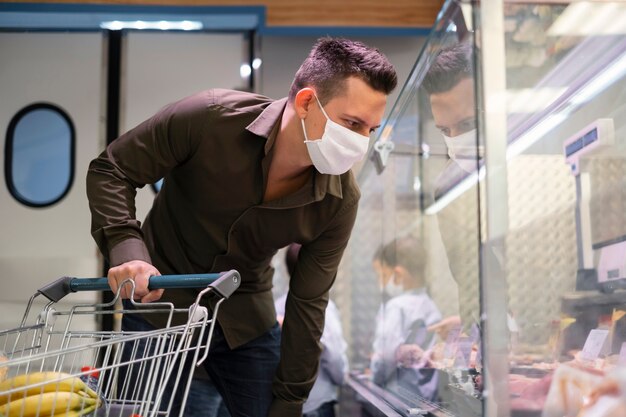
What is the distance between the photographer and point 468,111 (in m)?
1.81

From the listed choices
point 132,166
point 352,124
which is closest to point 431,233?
point 352,124

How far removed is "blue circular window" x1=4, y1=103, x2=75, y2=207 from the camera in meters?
5.59

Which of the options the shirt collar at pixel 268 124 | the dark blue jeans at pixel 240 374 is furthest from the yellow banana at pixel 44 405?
the shirt collar at pixel 268 124

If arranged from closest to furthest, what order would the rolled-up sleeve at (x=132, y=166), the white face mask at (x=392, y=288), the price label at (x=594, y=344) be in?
the price label at (x=594, y=344), the rolled-up sleeve at (x=132, y=166), the white face mask at (x=392, y=288)

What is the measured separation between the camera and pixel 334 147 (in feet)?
6.38

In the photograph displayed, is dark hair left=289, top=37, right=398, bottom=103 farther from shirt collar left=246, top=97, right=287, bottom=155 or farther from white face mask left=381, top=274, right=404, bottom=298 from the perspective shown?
white face mask left=381, top=274, right=404, bottom=298

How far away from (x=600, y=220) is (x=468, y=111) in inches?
16.8

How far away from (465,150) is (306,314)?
2.20 feet

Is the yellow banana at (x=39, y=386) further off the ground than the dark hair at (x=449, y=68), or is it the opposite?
the dark hair at (x=449, y=68)

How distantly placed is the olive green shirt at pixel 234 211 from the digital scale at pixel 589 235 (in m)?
0.67

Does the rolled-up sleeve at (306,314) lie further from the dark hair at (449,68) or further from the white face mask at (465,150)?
the dark hair at (449,68)

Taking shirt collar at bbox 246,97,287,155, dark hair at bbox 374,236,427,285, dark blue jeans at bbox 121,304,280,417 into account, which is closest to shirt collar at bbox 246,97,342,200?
shirt collar at bbox 246,97,287,155

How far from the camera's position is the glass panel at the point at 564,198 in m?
1.56

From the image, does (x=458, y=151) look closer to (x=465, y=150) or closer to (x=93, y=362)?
(x=465, y=150)
